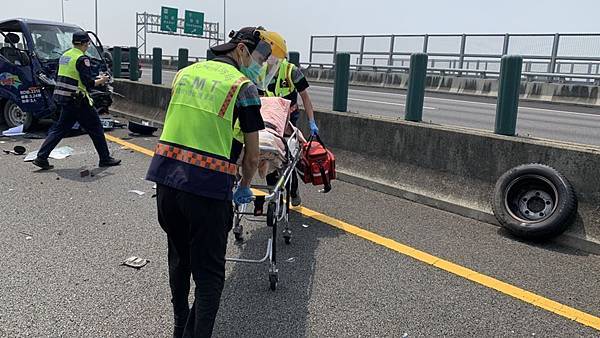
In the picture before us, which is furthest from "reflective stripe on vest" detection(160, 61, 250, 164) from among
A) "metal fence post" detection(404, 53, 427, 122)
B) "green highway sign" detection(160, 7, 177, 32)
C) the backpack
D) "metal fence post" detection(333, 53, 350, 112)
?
"green highway sign" detection(160, 7, 177, 32)

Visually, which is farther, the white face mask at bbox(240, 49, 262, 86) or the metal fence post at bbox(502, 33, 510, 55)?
the metal fence post at bbox(502, 33, 510, 55)

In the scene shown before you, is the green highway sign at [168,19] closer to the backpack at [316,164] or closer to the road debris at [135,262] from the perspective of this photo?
the backpack at [316,164]

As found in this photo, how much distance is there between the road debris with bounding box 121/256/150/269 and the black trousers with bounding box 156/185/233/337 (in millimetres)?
1340

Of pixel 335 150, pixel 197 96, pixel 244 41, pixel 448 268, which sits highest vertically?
pixel 244 41

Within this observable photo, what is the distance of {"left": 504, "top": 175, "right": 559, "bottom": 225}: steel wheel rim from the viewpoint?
4848 millimetres

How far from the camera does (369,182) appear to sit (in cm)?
661

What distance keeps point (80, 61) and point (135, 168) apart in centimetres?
169

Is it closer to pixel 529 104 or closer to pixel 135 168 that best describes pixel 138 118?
pixel 135 168

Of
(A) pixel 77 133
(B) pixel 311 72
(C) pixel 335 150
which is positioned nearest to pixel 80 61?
(A) pixel 77 133

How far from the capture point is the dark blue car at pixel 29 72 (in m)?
9.76

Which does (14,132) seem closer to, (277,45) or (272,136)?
(277,45)

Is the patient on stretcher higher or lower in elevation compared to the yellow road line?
higher

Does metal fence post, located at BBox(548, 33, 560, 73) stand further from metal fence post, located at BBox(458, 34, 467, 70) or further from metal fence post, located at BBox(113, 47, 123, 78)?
metal fence post, located at BBox(113, 47, 123, 78)

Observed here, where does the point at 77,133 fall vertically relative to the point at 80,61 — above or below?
below
